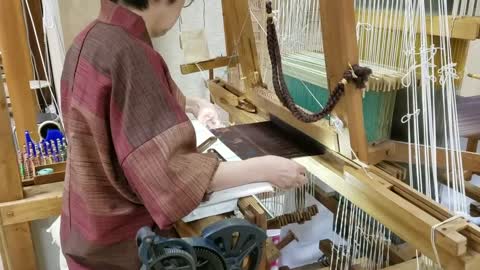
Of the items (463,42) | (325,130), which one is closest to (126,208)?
(325,130)

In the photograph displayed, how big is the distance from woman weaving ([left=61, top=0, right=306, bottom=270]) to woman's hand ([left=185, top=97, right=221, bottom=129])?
1.11 ft

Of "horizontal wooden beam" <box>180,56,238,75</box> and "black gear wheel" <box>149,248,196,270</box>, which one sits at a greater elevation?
"horizontal wooden beam" <box>180,56,238,75</box>

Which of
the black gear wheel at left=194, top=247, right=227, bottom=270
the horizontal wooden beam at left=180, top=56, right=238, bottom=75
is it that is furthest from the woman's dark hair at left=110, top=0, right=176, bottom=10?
the horizontal wooden beam at left=180, top=56, right=238, bottom=75

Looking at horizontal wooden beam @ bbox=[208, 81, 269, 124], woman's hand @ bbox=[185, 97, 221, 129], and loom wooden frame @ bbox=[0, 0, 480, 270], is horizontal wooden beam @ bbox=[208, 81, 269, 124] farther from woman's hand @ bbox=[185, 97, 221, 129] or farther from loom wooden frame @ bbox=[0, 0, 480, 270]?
woman's hand @ bbox=[185, 97, 221, 129]

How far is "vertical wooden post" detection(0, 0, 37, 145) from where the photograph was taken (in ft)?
5.19

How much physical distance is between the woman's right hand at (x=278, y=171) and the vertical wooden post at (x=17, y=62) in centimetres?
114

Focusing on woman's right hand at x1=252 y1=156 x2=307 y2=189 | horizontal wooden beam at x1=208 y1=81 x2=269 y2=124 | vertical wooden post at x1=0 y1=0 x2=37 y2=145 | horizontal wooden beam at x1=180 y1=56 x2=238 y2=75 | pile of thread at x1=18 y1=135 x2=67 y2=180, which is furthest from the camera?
horizontal wooden beam at x1=180 y1=56 x2=238 y2=75

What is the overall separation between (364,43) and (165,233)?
2.41 feet

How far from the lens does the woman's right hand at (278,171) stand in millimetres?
894

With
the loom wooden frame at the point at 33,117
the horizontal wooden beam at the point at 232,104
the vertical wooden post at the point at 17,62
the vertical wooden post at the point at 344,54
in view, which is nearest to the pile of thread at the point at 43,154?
the loom wooden frame at the point at 33,117

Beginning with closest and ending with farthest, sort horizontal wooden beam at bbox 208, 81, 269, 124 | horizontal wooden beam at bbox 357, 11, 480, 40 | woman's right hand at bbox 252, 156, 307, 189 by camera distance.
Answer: woman's right hand at bbox 252, 156, 307, 189 < horizontal wooden beam at bbox 357, 11, 480, 40 < horizontal wooden beam at bbox 208, 81, 269, 124

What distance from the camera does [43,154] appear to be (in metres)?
1.41

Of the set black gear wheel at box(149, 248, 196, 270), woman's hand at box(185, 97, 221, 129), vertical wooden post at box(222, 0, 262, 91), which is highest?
vertical wooden post at box(222, 0, 262, 91)

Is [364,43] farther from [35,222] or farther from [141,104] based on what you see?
[35,222]
